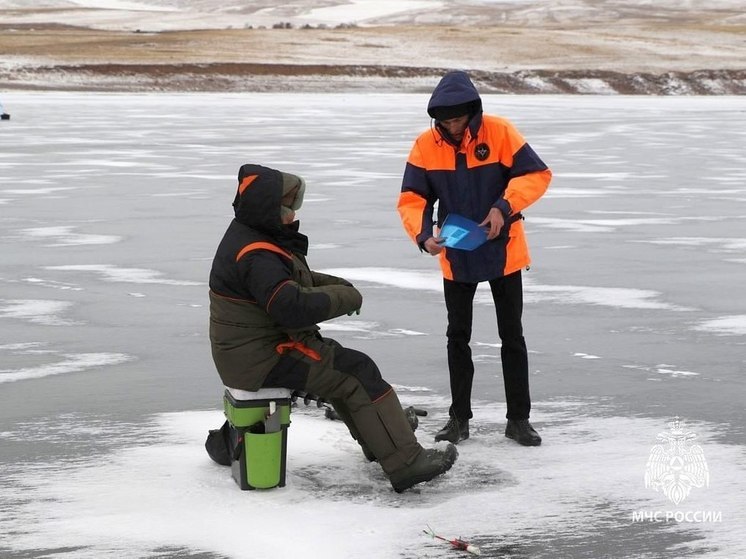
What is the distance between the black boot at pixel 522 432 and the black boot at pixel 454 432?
175 millimetres

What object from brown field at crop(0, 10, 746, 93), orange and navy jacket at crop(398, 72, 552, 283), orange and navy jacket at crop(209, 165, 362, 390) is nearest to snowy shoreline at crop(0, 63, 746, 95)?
brown field at crop(0, 10, 746, 93)

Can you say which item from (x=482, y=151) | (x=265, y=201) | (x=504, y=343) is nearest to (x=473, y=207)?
(x=482, y=151)

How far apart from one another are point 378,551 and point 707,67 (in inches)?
2617

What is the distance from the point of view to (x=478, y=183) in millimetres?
5223

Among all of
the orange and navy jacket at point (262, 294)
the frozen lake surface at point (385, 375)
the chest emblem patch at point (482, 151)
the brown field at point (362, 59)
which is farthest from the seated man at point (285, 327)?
the brown field at point (362, 59)

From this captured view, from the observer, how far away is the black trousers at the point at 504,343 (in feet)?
17.4

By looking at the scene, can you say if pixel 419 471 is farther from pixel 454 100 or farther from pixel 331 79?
pixel 331 79

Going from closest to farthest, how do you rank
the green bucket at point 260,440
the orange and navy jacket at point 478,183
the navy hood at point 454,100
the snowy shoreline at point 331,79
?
the green bucket at point 260,440
the navy hood at point 454,100
the orange and navy jacket at point 478,183
the snowy shoreline at point 331,79

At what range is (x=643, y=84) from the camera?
59750 millimetres

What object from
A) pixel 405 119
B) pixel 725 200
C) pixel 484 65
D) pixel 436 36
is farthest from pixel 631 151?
pixel 436 36

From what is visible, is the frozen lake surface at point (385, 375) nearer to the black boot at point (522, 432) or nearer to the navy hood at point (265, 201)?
the black boot at point (522, 432)
